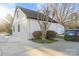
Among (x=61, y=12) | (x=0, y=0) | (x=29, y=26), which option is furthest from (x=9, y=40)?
(x=61, y=12)

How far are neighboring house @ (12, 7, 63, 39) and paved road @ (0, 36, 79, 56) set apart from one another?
106 millimetres

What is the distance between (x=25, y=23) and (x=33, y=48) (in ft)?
1.24

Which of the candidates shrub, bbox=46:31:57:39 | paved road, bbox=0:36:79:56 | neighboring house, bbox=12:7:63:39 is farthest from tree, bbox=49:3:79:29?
paved road, bbox=0:36:79:56

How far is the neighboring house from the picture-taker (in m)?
3.71

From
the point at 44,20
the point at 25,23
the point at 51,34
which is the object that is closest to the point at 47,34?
the point at 51,34

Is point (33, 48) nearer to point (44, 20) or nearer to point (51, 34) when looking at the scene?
point (51, 34)

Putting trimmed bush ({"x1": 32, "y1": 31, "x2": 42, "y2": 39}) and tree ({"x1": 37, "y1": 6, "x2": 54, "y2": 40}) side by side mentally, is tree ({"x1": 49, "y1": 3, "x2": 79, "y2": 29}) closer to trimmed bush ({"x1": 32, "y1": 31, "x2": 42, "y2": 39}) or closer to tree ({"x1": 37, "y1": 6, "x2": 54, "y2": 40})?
tree ({"x1": 37, "y1": 6, "x2": 54, "y2": 40})

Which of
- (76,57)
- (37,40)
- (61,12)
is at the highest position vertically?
(61,12)

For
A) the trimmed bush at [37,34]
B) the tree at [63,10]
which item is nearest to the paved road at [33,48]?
the trimmed bush at [37,34]

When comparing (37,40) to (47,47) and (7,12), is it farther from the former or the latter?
(7,12)

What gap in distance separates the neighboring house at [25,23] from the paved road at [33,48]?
0.35 feet

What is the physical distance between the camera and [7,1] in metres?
3.70

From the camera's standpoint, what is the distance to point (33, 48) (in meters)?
3.70

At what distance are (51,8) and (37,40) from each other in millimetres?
504
